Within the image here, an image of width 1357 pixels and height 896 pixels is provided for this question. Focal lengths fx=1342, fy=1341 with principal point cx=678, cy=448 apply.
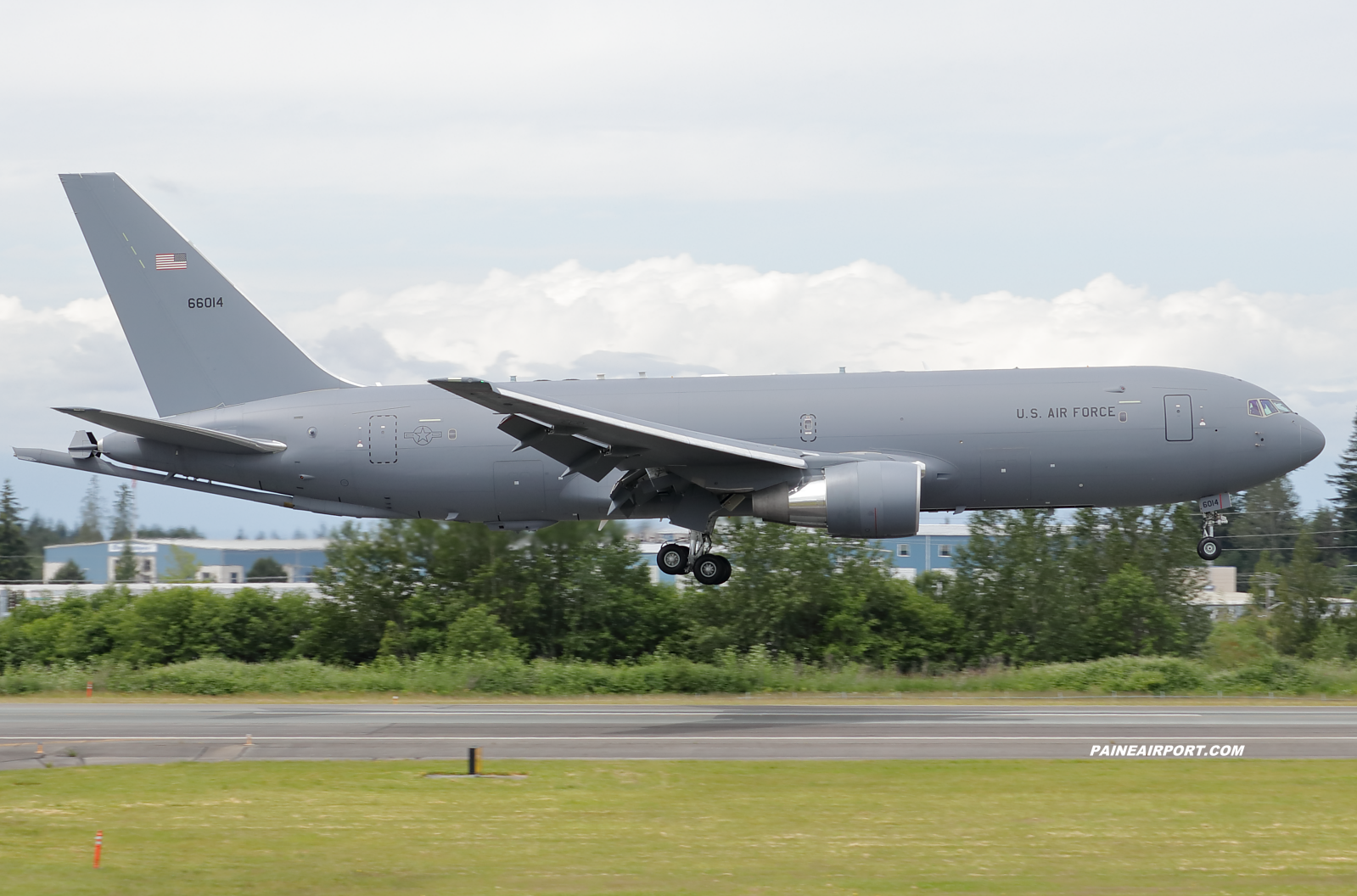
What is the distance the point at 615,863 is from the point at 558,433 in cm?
1411

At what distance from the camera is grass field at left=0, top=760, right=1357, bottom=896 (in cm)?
1367

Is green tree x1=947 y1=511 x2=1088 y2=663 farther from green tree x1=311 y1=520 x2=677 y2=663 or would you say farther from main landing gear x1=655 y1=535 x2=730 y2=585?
main landing gear x1=655 y1=535 x2=730 y2=585

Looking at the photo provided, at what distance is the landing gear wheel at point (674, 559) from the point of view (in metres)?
30.9

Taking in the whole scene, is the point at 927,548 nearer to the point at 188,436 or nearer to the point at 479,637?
the point at 479,637

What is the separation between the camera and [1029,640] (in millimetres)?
51688

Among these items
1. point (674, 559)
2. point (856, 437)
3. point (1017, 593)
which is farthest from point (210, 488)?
point (1017, 593)

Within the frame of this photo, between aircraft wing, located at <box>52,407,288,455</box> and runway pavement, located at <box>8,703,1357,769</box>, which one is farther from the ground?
A: aircraft wing, located at <box>52,407,288,455</box>

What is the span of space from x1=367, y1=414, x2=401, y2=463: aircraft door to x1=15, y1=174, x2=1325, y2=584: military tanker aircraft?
0.15 ft

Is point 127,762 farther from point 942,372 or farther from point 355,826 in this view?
point 942,372

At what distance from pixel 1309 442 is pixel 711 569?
1304 centimetres

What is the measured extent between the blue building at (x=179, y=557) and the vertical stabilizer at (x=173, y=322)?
38.5 metres

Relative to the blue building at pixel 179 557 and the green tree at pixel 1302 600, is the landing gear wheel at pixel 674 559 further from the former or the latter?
the blue building at pixel 179 557

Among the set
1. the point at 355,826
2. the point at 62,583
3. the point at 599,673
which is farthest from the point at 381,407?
the point at 62,583

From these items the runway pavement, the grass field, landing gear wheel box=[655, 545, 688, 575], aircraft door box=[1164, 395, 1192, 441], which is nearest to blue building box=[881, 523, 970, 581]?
landing gear wheel box=[655, 545, 688, 575]
